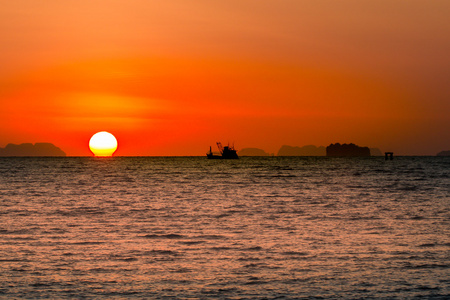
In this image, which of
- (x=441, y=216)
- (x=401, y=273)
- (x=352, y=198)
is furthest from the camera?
(x=352, y=198)

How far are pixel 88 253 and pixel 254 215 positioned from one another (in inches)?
745

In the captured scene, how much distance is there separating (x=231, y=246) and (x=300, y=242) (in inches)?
142

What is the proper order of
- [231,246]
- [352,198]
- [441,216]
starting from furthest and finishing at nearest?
[352,198], [441,216], [231,246]

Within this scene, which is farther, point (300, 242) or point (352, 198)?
point (352, 198)

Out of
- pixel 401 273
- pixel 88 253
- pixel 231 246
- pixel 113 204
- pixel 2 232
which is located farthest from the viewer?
pixel 113 204

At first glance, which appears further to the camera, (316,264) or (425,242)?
(425,242)

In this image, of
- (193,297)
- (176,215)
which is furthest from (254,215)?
(193,297)

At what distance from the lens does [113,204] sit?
170 feet

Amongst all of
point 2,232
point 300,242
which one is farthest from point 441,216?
point 2,232

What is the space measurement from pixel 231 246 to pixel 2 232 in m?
13.3

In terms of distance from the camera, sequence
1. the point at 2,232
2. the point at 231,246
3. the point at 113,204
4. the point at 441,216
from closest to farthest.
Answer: the point at 231,246
the point at 2,232
the point at 441,216
the point at 113,204

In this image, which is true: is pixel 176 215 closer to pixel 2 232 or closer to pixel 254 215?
pixel 254 215

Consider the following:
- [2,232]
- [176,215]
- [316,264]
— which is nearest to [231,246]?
[316,264]

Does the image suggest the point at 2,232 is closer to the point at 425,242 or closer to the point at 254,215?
the point at 254,215
